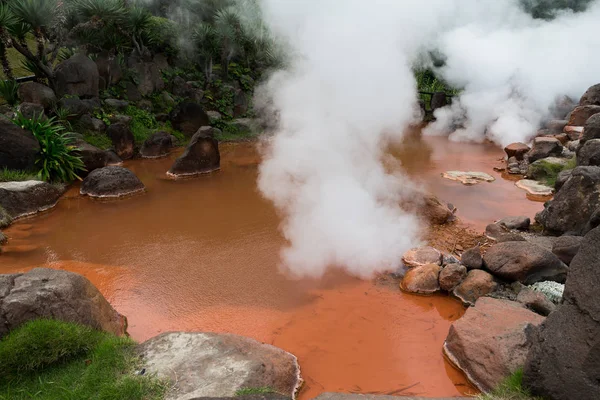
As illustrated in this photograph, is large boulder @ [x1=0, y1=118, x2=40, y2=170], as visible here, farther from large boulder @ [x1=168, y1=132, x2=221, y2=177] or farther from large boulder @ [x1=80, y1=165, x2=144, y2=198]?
large boulder @ [x1=168, y1=132, x2=221, y2=177]

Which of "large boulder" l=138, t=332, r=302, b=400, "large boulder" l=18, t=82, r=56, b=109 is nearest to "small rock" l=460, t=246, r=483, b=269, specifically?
"large boulder" l=138, t=332, r=302, b=400

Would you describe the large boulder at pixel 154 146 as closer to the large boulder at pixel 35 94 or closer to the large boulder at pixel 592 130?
the large boulder at pixel 35 94

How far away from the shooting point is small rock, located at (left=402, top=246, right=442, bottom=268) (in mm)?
6324

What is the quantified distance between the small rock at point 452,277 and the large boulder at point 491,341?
2.70 feet

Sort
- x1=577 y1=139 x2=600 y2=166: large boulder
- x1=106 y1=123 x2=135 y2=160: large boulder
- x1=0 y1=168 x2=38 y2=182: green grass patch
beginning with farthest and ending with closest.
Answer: x1=106 y1=123 x2=135 y2=160: large boulder, x1=0 y1=168 x2=38 y2=182: green grass patch, x1=577 y1=139 x2=600 y2=166: large boulder

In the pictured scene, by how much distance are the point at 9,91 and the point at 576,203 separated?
13193mm

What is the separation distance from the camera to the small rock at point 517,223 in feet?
26.0

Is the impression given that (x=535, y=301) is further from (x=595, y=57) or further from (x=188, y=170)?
(x=595, y=57)

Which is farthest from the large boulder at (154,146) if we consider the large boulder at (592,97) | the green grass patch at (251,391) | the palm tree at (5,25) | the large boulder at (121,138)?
the large boulder at (592,97)

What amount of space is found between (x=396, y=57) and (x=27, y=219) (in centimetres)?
740

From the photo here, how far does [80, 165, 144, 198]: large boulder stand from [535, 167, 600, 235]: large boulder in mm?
8339

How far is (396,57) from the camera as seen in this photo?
7527 mm

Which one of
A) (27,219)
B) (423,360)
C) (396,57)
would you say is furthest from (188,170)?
(423,360)

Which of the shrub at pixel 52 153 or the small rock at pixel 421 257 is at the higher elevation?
the shrub at pixel 52 153
